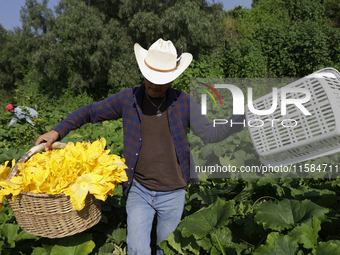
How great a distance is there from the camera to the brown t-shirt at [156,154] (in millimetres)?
2430

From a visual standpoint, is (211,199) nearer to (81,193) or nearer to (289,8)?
(81,193)

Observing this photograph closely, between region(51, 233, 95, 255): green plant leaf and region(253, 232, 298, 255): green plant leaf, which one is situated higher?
region(253, 232, 298, 255): green plant leaf

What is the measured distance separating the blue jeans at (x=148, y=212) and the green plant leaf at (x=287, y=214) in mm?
809

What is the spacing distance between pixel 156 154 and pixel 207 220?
0.69 m

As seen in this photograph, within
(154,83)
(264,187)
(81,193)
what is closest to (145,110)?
(154,83)

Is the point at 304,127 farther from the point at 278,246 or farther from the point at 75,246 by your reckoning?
the point at 75,246

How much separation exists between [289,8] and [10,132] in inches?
986

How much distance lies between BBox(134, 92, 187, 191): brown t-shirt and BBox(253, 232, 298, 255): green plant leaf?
1013mm

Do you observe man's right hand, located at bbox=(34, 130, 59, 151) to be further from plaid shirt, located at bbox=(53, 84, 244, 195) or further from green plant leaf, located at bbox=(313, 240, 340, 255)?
green plant leaf, located at bbox=(313, 240, 340, 255)

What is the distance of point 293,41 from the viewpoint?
14.6 meters

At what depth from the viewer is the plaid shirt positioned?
7.99ft

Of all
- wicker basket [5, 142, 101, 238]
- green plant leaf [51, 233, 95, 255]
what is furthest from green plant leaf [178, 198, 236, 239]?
green plant leaf [51, 233, 95, 255]

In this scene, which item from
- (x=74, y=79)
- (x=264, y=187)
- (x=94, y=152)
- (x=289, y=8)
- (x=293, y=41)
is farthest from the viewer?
(x=289, y=8)

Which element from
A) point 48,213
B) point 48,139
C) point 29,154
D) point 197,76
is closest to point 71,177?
point 48,213
